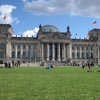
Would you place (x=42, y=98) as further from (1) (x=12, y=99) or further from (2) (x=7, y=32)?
(2) (x=7, y=32)

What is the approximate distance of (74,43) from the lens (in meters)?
149

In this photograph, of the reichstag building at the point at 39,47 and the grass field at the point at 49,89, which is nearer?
the grass field at the point at 49,89

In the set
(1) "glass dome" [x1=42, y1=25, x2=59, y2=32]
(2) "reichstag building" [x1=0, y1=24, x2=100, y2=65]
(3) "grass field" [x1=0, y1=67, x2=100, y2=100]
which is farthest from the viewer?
(1) "glass dome" [x1=42, y1=25, x2=59, y2=32]

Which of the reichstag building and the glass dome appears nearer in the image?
the reichstag building

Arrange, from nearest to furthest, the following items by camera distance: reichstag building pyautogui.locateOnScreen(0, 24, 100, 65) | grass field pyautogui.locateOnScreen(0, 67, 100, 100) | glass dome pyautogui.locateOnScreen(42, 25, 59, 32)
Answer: grass field pyautogui.locateOnScreen(0, 67, 100, 100), reichstag building pyautogui.locateOnScreen(0, 24, 100, 65), glass dome pyautogui.locateOnScreen(42, 25, 59, 32)

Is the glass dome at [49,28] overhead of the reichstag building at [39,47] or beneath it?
overhead

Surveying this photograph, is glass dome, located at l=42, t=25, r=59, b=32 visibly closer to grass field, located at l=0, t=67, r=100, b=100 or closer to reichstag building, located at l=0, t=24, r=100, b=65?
reichstag building, located at l=0, t=24, r=100, b=65

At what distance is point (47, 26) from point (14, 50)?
2238 cm

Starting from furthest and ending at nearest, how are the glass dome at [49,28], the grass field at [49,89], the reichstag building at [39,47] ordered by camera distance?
1. the glass dome at [49,28]
2. the reichstag building at [39,47]
3. the grass field at [49,89]

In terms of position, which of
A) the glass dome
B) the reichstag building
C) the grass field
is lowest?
the grass field

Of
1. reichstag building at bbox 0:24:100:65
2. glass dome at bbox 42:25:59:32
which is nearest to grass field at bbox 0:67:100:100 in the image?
reichstag building at bbox 0:24:100:65

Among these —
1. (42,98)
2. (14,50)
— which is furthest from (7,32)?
(42,98)

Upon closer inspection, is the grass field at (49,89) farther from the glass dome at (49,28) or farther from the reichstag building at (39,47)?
the glass dome at (49,28)

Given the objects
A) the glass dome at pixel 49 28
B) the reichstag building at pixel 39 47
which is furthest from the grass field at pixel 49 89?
the glass dome at pixel 49 28
